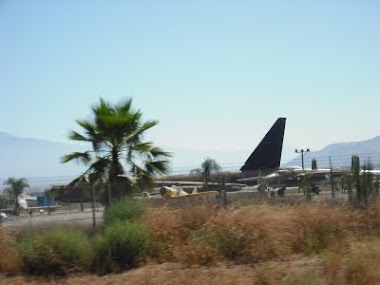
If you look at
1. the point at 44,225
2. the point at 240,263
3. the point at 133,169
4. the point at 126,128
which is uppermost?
A: the point at 126,128

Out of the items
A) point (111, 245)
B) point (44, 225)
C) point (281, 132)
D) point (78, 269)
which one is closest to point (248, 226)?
point (111, 245)

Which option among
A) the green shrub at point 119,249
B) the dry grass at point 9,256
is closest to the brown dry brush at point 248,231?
the green shrub at point 119,249

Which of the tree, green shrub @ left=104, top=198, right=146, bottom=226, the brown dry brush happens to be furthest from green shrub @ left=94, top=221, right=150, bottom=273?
the tree

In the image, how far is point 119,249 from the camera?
34.1ft

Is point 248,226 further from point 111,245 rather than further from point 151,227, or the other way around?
point 111,245

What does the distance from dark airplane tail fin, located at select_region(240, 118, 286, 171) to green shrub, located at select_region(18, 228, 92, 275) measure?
36181 millimetres

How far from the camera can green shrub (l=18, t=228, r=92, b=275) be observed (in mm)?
10039

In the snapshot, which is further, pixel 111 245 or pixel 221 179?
pixel 221 179

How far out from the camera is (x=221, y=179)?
17.2 meters

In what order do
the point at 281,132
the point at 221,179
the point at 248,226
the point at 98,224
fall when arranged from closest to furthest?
the point at 248,226, the point at 98,224, the point at 221,179, the point at 281,132

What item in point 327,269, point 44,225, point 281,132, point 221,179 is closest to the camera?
point 327,269

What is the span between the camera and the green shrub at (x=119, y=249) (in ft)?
33.6

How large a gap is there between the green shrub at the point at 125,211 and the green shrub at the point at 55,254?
1.42 meters

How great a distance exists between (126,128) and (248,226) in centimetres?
614
